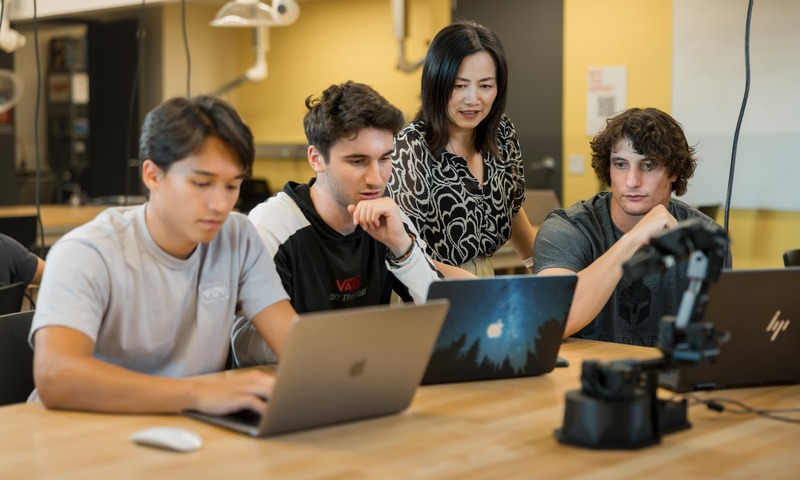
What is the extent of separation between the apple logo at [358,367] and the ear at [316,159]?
0.79m

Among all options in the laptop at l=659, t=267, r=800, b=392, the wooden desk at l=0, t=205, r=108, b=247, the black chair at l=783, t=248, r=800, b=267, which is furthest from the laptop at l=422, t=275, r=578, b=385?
the wooden desk at l=0, t=205, r=108, b=247

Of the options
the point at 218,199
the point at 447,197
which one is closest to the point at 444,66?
the point at 447,197

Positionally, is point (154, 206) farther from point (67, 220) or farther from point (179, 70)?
point (179, 70)

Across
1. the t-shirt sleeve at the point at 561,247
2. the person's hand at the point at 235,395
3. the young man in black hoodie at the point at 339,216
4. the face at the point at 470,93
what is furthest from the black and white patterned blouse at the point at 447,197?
the person's hand at the point at 235,395

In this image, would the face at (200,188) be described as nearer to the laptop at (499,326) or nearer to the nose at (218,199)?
the nose at (218,199)

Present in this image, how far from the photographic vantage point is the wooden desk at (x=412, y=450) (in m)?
1.37

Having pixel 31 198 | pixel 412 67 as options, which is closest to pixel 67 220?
pixel 31 198

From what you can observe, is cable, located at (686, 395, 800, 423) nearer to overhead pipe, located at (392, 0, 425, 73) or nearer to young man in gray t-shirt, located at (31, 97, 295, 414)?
young man in gray t-shirt, located at (31, 97, 295, 414)

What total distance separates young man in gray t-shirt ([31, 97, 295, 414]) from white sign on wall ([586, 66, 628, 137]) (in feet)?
15.9

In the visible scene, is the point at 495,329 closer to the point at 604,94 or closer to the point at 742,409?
the point at 742,409

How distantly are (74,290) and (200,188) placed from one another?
274 millimetres

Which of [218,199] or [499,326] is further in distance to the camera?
[499,326]

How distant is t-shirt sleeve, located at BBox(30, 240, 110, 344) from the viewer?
5.49ft

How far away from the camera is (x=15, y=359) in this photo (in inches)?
77.8
